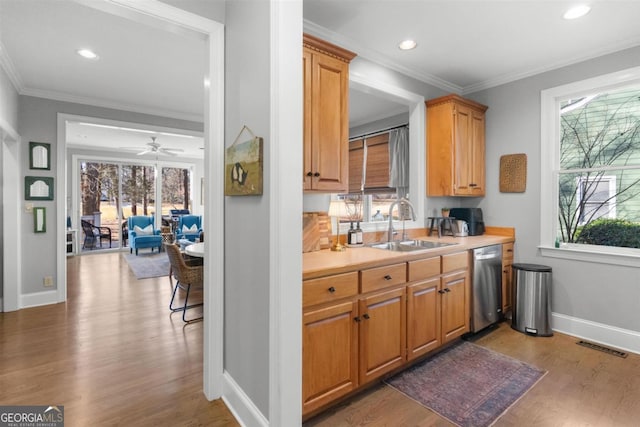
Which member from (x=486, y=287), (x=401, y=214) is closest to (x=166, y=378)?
(x=401, y=214)

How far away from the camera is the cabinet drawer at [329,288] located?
1.75 metres

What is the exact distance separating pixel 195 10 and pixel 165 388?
248cm

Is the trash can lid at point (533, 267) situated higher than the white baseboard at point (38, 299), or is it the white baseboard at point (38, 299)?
the trash can lid at point (533, 267)

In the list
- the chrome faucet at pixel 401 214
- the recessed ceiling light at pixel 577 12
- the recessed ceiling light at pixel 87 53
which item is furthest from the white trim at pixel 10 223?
the recessed ceiling light at pixel 577 12

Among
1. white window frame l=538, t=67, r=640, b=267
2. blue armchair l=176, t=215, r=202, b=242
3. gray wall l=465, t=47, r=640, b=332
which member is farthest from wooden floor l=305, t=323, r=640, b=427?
blue armchair l=176, t=215, r=202, b=242

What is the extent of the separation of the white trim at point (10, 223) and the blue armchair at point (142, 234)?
3.91 m

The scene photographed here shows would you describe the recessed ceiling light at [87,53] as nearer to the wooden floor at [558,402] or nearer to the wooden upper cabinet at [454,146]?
the wooden upper cabinet at [454,146]

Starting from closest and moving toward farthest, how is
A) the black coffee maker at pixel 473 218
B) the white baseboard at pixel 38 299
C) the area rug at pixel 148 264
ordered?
1. the black coffee maker at pixel 473 218
2. the white baseboard at pixel 38 299
3. the area rug at pixel 148 264

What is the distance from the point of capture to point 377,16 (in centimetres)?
242

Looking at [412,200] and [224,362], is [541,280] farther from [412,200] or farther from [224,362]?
[224,362]

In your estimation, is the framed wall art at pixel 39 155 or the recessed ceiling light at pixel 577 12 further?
the framed wall art at pixel 39 155

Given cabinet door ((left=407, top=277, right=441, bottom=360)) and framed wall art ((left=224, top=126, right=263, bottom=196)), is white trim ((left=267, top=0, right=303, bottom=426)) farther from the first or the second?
cabinet door ((left=407, top=277, right=441, bottom=360))

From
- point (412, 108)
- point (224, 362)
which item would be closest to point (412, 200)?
point (412, 108)

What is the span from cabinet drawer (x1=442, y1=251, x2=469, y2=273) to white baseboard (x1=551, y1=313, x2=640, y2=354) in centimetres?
127
